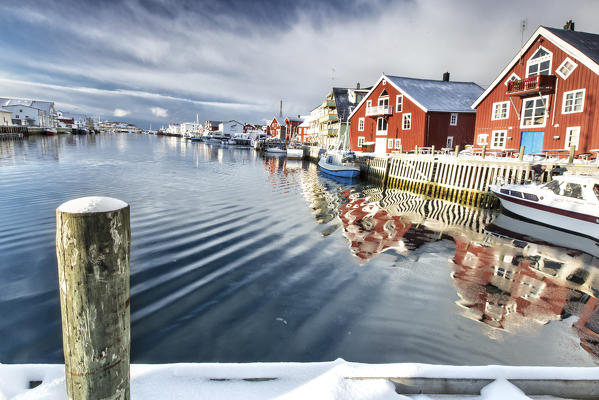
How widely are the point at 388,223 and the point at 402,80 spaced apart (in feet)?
94.0

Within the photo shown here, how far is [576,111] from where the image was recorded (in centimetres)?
2147

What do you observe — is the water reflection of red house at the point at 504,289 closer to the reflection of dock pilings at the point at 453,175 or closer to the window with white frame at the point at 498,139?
the reflection of dock pilings at the point at 453,175

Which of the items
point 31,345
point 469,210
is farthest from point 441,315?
point 469,210

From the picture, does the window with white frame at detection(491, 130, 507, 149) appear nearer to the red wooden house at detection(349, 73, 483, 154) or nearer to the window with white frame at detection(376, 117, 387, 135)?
the red wooden house at detection(349, 73, 483, 154)

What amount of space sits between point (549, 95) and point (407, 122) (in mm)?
14581

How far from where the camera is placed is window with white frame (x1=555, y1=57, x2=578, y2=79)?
21.8m

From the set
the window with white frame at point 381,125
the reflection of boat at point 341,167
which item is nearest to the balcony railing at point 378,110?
the window with white frame at point 381,125

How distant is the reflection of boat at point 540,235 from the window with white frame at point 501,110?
13.8 meters

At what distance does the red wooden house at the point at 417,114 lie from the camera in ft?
113

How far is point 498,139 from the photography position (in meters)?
27.3

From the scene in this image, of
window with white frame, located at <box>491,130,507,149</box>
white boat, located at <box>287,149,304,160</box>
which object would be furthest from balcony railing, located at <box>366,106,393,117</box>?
white boat, located at <box>287,149,304,160</box>

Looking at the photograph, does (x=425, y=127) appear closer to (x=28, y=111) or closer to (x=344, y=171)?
(x=344, y=171)

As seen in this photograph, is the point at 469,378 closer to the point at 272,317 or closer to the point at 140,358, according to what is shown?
the point at 272,317

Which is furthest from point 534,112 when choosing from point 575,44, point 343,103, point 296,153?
point 296,153
